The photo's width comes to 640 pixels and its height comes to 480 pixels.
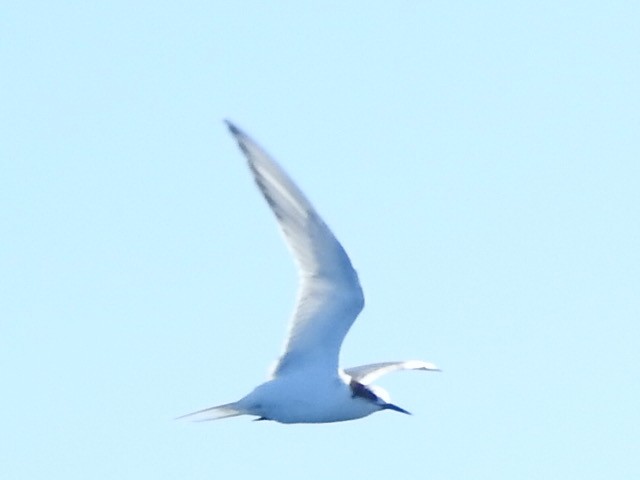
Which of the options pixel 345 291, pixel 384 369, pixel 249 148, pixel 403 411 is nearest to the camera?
pixel 249 148

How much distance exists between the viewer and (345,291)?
18.5 meters

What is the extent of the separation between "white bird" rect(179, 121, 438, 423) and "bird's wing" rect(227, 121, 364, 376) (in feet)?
0.04

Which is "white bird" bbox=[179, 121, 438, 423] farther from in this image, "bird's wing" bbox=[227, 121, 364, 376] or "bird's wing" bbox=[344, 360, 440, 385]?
"bird's wing" bbox=[344, 360, 440, 385]

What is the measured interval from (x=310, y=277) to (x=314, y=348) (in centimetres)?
93

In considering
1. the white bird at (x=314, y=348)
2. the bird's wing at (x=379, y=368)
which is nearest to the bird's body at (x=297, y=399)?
the white bird at (x=314, y=348)

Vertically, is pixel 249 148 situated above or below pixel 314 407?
above

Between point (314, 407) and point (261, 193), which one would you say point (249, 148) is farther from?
point (314, 407)

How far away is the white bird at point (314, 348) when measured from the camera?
18.2m

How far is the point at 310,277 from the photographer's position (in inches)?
730

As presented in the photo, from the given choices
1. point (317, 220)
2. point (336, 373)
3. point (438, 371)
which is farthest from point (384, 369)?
point (317, 220)

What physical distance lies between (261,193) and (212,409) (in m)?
2.86

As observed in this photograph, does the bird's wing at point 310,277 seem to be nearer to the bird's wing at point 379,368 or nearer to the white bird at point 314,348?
the white bird at point 314,348

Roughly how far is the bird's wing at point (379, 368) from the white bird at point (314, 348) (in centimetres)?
147

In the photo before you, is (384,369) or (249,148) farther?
(384,369)
